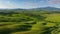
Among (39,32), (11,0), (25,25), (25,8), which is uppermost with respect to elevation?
(11,0)

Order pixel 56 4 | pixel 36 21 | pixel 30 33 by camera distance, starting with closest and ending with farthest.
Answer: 1. pixel 30 33
2. pixel 36 21
3. pixel 56 4

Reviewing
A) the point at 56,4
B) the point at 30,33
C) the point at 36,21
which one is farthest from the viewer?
the point at 56,4

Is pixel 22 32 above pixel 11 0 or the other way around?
the other way around

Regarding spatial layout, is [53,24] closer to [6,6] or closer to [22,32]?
[22,32]

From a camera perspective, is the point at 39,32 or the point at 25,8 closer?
the point at 39,32

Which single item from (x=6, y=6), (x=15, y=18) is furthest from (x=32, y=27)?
(x=6, y=6)

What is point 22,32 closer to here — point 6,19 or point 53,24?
point 6,19
